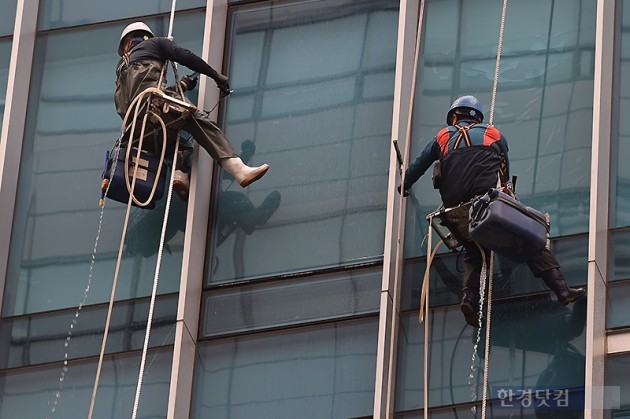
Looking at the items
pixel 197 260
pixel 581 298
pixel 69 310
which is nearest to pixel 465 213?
pixel 581 298

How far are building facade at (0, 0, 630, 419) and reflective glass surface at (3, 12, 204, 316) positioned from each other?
19 mm

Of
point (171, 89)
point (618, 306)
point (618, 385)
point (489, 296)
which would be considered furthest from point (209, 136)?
point (618, 385)

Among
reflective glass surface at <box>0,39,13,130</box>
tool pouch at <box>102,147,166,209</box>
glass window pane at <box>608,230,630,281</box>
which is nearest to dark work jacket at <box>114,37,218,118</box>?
tool pouch at <box>102,147,166,209</box>

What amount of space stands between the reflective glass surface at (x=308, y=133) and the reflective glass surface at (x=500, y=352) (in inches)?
33.2

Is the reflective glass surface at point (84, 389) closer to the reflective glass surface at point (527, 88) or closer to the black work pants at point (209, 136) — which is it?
the black work pants at point (209, 136)

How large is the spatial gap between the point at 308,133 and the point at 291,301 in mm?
1488

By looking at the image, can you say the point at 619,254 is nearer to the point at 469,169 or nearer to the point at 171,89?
the point at 469,169

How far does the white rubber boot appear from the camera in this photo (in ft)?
53.2

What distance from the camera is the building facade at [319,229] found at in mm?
15352

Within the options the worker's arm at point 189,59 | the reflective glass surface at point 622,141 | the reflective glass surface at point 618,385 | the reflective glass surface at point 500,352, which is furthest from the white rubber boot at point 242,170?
the reflective glass surface at point 618,385

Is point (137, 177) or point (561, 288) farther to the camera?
point (137, 177)

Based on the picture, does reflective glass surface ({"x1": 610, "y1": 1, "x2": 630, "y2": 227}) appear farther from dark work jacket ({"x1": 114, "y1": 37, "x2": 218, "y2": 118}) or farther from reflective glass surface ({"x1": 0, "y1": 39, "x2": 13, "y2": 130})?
reflective glass surface ({"x1": 0, "y1": 39, "x2": 13, "y2": 130})

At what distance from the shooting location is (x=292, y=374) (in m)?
15.7

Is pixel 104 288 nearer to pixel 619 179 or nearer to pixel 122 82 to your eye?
pixel 122 82
